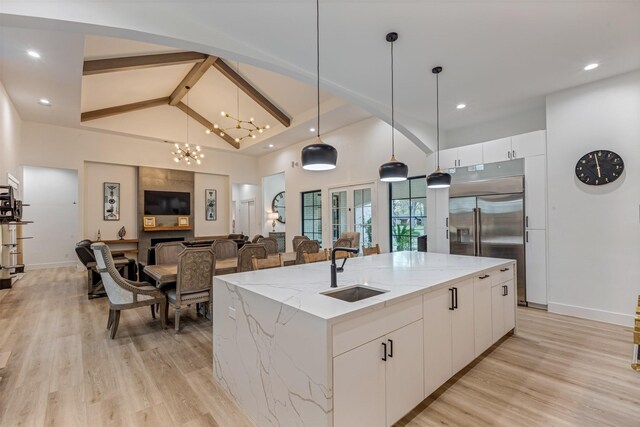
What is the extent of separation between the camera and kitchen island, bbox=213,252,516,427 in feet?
4.83

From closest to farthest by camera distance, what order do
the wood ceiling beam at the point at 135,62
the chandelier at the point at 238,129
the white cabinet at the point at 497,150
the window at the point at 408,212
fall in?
the white cabinet at the point at 497,150, the wood ceiling beam at the point at 135,62, the window at the point at 408,212, the chandelier at the point at 238,129

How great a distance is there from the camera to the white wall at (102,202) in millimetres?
7898

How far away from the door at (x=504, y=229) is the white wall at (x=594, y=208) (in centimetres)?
36

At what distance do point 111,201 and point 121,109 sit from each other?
102 inches

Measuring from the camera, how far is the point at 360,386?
155cm

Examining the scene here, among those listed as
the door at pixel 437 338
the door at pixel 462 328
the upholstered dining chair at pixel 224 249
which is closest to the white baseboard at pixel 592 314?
the door at pixel 462 328

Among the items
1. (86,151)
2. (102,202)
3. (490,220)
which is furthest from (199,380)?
(86,151)

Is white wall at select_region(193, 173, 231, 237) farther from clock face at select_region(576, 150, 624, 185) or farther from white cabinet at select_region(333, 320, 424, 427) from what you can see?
clock face at select_region(576, 150, 624, 185)

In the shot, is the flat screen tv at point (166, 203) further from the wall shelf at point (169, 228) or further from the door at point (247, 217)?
the door at point (247, 217)

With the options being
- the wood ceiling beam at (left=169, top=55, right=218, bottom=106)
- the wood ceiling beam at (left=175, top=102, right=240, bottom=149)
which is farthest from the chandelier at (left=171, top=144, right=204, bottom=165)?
the wood ceiling beam at (left=169, top=55, right=218, bottom=106)

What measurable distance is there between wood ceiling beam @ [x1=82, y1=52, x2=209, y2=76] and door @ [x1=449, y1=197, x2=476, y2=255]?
5.86 metres

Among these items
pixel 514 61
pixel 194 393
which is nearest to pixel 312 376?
pixel 194 393

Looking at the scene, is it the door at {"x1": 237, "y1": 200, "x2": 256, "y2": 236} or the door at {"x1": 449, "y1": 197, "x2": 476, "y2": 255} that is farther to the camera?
the door at {"x1": 237, "y1": 200, "x2": 256, "y2": 236}

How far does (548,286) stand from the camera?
163 inches
